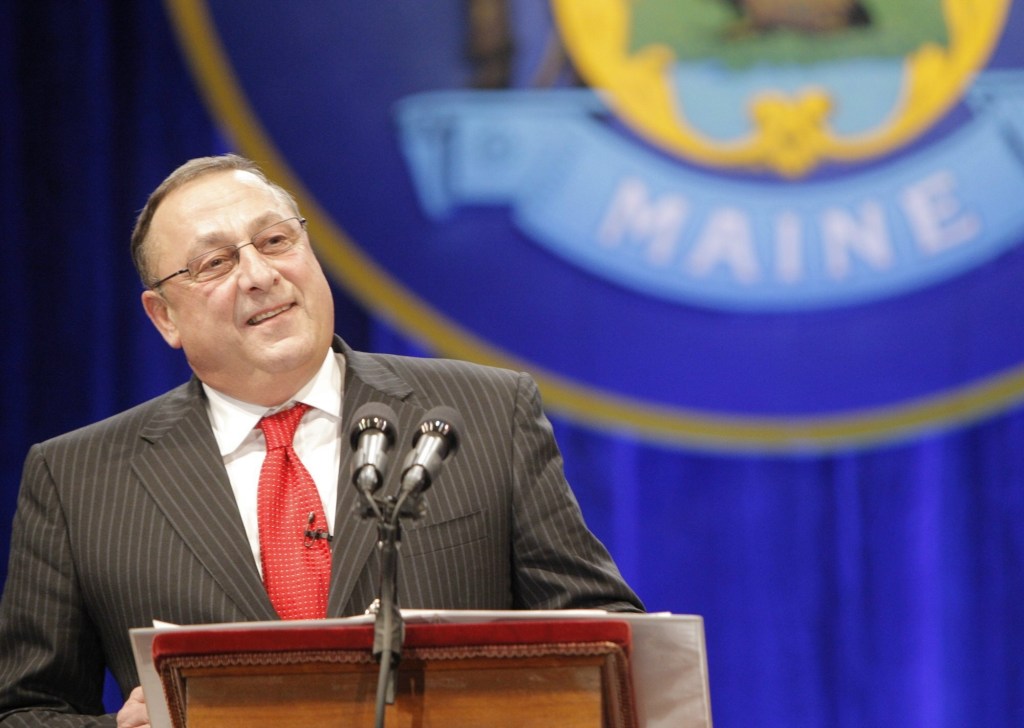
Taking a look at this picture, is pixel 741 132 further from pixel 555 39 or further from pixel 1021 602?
pixel 1021 602

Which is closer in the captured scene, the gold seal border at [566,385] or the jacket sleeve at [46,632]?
the jacket sleeve at [46,632]

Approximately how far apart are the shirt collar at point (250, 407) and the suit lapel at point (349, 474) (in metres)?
0.02

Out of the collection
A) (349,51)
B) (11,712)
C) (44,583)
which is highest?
(349,51)

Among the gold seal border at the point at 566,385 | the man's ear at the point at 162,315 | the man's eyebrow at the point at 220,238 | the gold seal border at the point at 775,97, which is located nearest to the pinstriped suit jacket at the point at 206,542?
the man's ear at the point at 162,315

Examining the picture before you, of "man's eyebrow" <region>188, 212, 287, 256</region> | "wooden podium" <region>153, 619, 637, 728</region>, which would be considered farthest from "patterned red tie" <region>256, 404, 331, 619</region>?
"wooden podium" <region>153, 619, 637, 728</region>

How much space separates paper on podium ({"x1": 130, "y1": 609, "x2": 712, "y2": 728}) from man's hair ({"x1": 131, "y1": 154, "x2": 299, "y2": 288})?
79 cm

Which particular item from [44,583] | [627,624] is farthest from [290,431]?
[627,624]

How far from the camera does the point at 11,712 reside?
6.39 ft

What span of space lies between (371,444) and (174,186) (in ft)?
2.81

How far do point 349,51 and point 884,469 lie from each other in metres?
1.72

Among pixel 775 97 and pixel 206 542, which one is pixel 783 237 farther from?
pixel 206 542

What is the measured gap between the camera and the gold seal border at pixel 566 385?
3.38 m

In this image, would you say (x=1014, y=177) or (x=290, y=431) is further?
(x=1014, y=177)

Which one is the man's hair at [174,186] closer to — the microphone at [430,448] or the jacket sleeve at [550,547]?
the jacket sleeve at [550,547]
